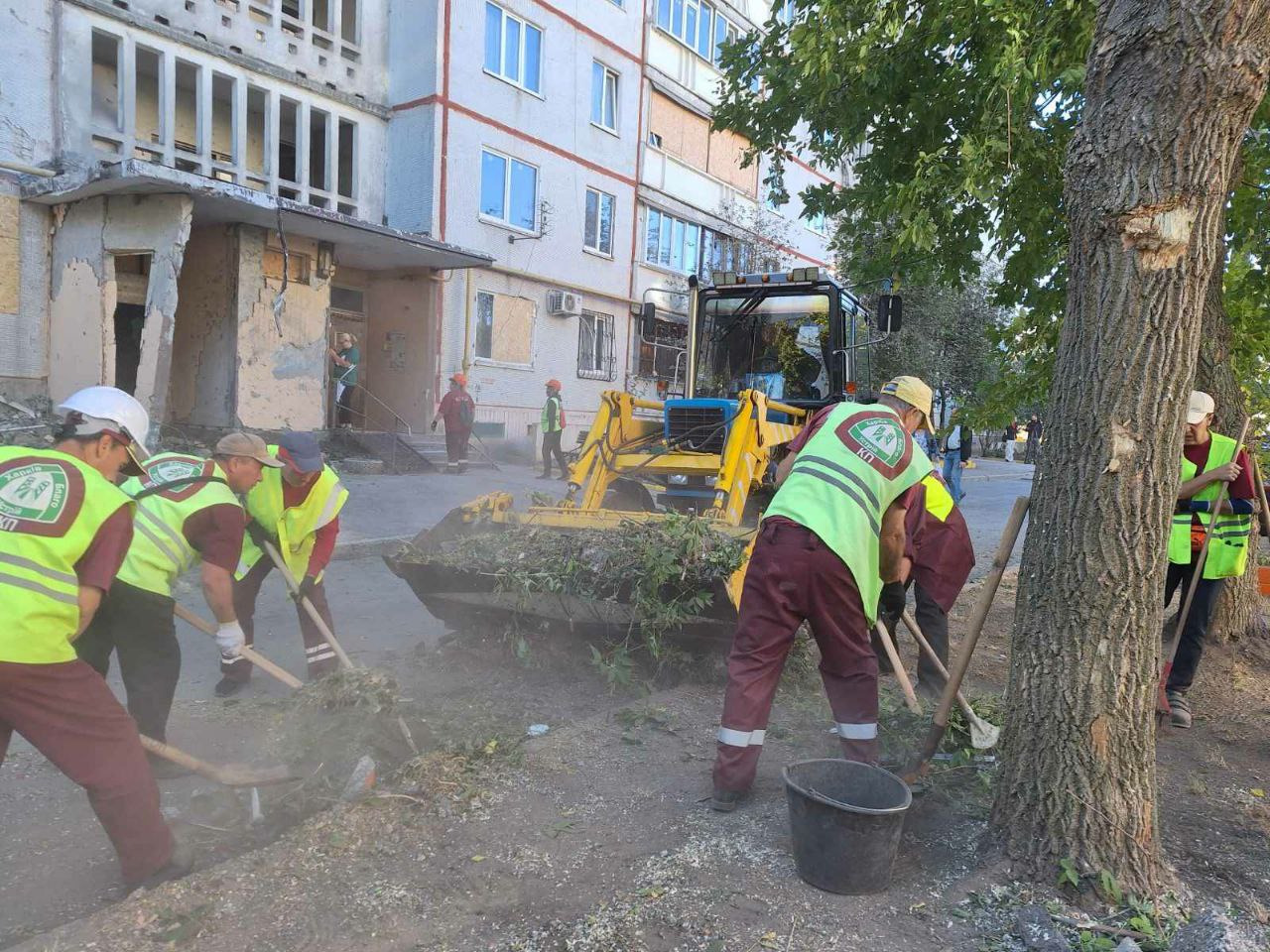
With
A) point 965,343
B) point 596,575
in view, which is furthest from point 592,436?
point 965,343

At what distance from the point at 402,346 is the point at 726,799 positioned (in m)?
13.3

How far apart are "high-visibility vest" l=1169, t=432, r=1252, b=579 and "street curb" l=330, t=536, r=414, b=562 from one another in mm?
6089

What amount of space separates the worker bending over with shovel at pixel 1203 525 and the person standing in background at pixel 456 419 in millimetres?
10243

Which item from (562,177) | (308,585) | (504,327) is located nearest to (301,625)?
(308,585)

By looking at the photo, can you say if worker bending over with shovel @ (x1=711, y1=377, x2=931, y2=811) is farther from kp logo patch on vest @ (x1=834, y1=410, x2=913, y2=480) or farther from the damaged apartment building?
the damaged apartment building

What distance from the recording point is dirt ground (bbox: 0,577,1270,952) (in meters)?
2.45

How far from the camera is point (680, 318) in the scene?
17375mm

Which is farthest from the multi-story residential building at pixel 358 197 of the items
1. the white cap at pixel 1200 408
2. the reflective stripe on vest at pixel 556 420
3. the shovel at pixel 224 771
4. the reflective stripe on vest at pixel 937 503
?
the shovel at pixel 224 771

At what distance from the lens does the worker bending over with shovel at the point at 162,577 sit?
139 inches

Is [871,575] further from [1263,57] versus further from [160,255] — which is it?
[160,255]

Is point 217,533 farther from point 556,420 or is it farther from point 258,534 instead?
point 556,420

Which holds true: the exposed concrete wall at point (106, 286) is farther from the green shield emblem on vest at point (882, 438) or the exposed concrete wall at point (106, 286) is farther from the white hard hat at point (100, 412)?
the green shield emblem on vest at point (882, 438)

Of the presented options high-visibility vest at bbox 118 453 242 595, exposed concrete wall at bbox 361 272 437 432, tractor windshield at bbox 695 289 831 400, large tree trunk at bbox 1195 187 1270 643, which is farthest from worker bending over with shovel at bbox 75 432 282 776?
exposed concrete wall at bbox 361 272 437 432

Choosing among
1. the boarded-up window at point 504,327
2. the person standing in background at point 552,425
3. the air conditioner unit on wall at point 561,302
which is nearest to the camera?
the person standing in background at point 552,425
